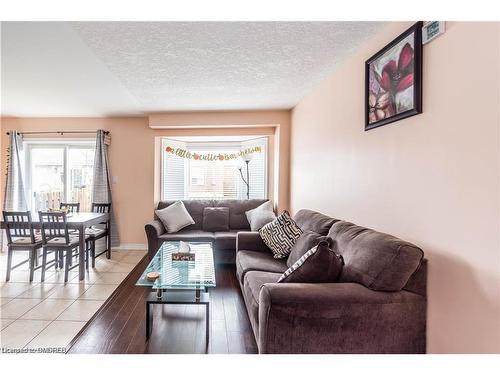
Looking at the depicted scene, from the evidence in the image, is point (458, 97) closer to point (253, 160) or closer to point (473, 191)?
point (473, 191)

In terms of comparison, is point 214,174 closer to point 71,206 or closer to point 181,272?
point 71,206

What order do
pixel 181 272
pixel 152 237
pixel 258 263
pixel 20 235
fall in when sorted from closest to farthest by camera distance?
pixel 181 272 → pixel 258 263 → pixel 20 235 → pixel 152 237

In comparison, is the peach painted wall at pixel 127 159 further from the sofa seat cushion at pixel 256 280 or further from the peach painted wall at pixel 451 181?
the peach painted wall at pixel 451 181

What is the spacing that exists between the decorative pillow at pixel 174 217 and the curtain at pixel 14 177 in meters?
2.73

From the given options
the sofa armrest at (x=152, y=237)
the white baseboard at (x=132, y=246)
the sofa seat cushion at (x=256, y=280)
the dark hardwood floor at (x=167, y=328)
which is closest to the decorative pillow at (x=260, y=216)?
the dark hardwood floor at (x=167, y=328)

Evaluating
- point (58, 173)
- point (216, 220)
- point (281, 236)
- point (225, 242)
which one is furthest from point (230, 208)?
point (58, 173)

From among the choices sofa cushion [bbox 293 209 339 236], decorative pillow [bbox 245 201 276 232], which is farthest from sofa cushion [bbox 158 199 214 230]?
sofa cushion [bbox 293 209 339 236]

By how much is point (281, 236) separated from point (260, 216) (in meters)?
1.28

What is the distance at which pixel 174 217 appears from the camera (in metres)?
4.11

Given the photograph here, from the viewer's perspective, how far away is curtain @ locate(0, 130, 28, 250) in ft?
15.2

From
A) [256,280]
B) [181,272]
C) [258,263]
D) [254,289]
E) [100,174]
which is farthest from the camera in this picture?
[100,174]

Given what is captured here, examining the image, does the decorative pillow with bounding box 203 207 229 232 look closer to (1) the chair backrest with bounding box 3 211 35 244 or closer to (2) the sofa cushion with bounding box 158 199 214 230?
(2) the sofa cushion with bounding box 158 199 214 230

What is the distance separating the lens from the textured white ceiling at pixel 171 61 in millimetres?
1910
